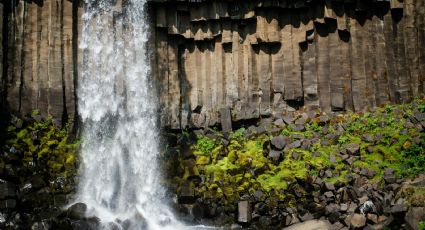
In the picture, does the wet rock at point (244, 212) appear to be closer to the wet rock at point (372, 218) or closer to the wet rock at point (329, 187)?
the wet rock at point (329, 187)

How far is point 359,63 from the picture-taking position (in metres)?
22.0

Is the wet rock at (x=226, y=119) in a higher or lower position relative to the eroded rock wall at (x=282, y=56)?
lower

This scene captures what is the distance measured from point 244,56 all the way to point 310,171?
645cm

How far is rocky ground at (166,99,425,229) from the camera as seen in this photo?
16406 mm

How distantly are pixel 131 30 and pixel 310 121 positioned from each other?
26.6ft

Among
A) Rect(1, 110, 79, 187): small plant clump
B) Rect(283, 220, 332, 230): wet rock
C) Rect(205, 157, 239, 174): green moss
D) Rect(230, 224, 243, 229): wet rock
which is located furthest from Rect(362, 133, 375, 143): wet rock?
Rect(1, 110, 79, 187): small plant clump

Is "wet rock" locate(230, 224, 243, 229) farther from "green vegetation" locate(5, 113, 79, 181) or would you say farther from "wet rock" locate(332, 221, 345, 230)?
"green vegetation" locate(5, 113, 79, 181)

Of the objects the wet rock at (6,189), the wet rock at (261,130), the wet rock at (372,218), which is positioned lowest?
the wet rock at (372,218)

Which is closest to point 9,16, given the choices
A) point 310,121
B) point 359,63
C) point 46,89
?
point 46,89

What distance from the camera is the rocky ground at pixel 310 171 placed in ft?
53.8

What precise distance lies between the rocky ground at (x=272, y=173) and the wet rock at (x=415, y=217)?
0.08ft

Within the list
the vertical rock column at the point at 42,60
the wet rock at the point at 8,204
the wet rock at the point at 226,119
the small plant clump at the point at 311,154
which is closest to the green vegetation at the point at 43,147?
the vertical rock column at the point at 42,60

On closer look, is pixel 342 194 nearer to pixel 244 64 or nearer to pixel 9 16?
pixel 244 64

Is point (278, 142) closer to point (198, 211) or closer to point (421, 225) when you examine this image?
point (198, 211)
